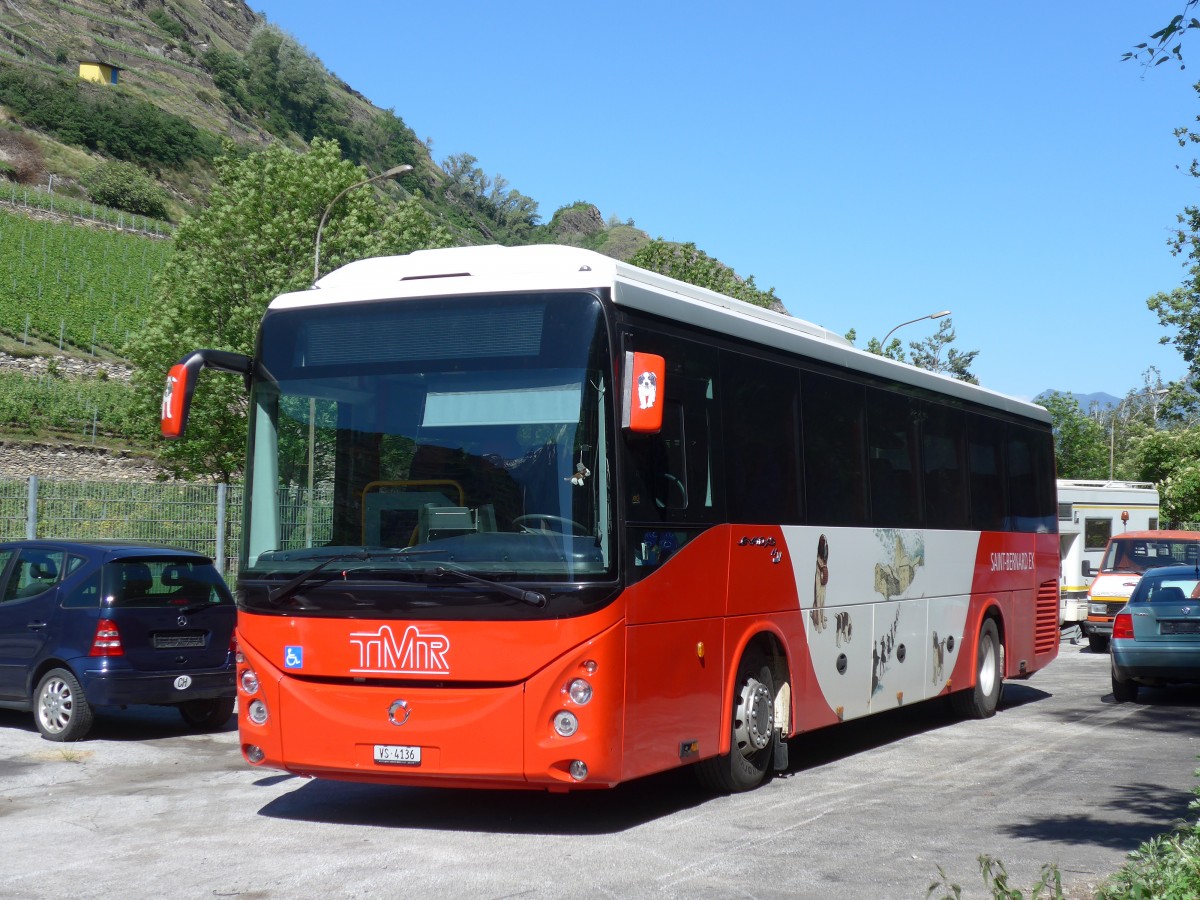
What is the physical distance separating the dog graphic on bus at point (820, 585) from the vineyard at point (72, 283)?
137 ft

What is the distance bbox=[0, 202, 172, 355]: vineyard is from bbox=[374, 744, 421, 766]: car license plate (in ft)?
142

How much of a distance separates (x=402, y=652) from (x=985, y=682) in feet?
28.6

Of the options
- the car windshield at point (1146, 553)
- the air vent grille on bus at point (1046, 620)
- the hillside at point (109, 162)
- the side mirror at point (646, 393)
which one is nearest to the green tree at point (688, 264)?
the hillside at point (109, 162)

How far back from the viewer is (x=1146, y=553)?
25.5 m

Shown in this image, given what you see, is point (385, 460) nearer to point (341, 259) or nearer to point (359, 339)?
point (359, 339)

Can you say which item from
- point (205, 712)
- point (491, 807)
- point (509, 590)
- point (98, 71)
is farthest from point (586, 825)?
point (98, 71)

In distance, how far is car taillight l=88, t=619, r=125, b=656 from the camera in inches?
482

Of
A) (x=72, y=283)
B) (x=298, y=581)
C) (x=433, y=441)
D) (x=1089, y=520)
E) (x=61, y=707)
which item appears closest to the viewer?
(x=433, y=441)

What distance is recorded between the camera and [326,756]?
8469 mm

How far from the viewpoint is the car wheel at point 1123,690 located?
55.8 feet

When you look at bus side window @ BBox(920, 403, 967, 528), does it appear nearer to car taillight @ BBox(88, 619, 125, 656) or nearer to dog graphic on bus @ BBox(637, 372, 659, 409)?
dog graphic on bus @ BBox(637, 372, 659, 409)

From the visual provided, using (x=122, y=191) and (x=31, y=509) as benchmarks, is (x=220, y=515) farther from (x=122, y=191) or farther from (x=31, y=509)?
(x=122, y=191)

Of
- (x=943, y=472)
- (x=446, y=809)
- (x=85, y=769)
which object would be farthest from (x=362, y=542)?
(x=943, y=472)

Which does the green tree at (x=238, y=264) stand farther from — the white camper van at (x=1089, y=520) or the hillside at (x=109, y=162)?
the white camper van at (x=1089, y=520)
